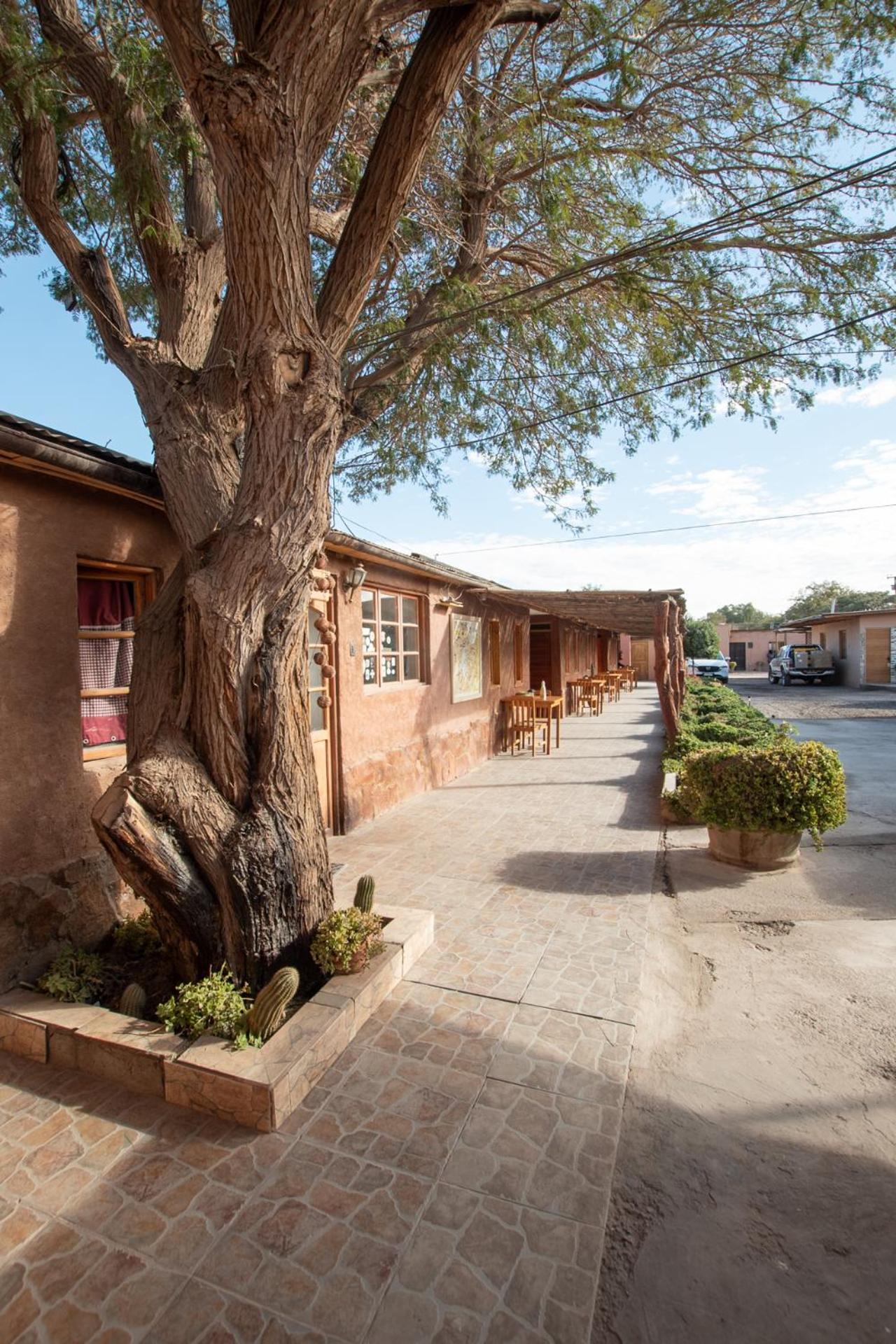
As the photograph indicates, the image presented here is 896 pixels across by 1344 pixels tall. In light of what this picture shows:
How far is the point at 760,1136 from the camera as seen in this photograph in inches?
105

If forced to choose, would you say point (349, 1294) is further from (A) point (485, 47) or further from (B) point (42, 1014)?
(A) point (485, 47)

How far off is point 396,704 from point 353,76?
5901 millimetres

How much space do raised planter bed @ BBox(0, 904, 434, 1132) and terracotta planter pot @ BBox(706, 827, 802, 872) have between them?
3.65 meters

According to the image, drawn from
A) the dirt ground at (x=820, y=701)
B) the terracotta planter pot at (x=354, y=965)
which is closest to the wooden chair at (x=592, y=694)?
the dirt ground at (x=820, y=701)

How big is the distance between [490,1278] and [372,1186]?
527 millimetres

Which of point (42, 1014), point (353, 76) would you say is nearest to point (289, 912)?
point (42, 1014)

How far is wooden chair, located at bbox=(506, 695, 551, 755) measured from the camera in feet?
41.0

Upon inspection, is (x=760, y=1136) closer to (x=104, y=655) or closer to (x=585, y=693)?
(x=104, y=655)

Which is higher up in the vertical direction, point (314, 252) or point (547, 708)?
point (314, 252)

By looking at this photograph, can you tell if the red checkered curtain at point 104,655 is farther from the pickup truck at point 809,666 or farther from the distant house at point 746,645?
the distant house at point 746,645

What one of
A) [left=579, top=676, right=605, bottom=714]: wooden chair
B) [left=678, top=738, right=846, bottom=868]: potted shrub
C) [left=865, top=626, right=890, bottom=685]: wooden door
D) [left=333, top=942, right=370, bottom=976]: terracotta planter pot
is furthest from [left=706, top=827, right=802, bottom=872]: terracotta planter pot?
[left=865, top=626, right=890, bottom=685]: wooden door

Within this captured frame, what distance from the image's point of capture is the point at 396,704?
27.0 ft

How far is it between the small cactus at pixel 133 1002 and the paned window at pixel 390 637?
460 cm

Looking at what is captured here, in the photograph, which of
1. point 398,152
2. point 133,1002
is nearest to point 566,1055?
point 133,1002
